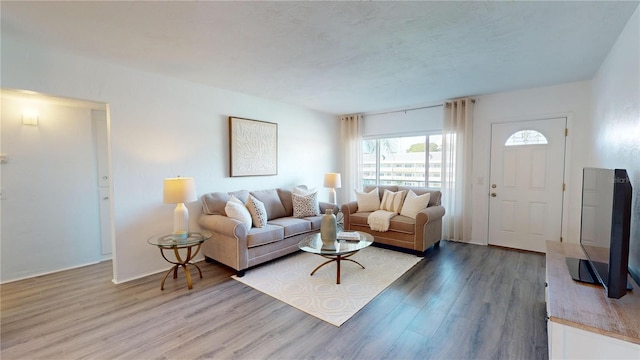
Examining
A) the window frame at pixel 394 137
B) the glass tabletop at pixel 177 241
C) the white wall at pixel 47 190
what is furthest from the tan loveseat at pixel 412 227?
the white wall at pixel 47 190

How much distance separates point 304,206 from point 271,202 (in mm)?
533

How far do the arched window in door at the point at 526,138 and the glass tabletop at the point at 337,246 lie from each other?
114 inches

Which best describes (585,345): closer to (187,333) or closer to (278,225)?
(187,333)

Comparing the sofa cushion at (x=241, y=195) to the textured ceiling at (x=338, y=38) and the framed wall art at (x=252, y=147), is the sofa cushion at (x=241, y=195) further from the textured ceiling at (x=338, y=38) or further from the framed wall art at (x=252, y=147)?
the textured ceiling at (x=338, y=38)

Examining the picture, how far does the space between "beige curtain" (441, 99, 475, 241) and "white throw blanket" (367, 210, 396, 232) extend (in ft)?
4.08

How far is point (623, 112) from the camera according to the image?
2.24 meters

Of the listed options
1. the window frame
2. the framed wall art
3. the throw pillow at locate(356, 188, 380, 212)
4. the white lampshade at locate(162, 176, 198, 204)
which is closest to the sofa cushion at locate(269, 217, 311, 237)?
the framed wall art

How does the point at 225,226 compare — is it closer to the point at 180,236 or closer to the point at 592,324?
the point at 180,236

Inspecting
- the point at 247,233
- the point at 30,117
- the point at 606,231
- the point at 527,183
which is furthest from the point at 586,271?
the point at 30,117

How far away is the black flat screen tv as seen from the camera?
5.23 ft

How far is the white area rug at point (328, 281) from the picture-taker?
2.60 metres

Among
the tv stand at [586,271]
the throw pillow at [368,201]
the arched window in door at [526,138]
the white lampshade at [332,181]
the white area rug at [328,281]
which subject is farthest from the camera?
the white lampshade at [332,181]

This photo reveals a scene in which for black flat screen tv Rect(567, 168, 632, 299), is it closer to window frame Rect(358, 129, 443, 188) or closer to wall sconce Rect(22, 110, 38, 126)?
window frame Rect(358, 129, 443, 188)

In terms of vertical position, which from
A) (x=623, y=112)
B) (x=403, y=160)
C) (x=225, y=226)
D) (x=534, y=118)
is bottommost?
(x=225, y=226)
